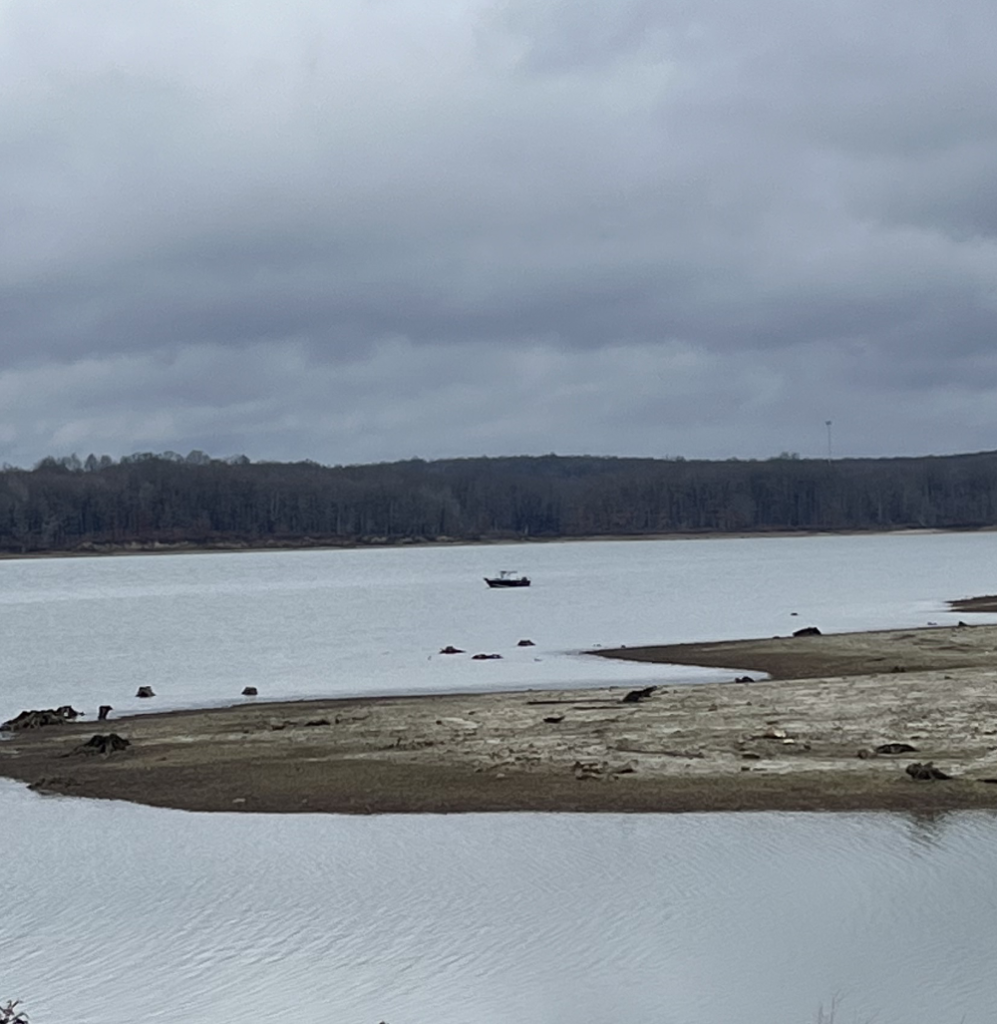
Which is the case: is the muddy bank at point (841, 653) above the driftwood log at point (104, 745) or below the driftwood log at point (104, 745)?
above

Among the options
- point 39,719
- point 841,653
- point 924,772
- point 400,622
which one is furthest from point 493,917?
point 400,622

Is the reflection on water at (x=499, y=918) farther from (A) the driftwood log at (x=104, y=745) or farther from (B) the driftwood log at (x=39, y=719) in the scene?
(B) the driftwood log at (x=39, y=719)

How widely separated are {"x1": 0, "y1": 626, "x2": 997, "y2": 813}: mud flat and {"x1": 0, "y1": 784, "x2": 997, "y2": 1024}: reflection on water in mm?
1020

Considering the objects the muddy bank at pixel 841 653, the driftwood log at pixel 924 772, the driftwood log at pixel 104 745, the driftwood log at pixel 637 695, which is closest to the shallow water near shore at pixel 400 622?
the muddy bank at pixel 841 653

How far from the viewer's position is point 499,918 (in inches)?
623

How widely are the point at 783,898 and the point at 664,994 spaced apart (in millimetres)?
3251

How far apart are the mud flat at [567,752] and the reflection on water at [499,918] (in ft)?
3.35

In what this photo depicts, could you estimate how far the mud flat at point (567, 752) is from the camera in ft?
67.4

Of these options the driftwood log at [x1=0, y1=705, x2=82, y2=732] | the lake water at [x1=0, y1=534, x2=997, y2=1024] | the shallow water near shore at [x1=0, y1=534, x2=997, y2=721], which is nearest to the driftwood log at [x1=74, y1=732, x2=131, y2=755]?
the lake water at [x1=0, y1=534, x2=997, y2=1024]

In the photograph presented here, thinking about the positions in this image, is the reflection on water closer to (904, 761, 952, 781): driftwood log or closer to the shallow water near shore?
(904, 761, 952, 781): driftwood log

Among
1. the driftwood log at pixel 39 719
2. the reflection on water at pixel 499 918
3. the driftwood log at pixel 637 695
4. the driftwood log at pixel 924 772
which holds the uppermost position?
the driftwood log at pixel 637 695

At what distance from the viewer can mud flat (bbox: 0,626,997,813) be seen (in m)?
20.5

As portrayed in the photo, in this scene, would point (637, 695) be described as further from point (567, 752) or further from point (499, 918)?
point (499, 918)

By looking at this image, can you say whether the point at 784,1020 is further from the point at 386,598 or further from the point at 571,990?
the point at 386,598
